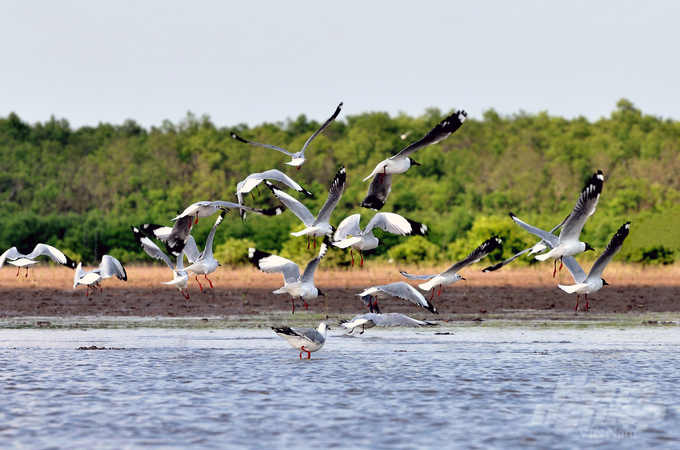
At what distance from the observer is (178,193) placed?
205 ft

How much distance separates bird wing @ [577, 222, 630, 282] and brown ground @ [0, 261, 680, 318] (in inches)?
234

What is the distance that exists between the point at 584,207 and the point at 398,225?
2.51 m

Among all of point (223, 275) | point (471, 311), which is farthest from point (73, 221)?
point (471, 311)

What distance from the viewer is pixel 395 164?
1291 centimetres

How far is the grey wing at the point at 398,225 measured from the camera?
13500 mm

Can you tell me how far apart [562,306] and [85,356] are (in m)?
13.3

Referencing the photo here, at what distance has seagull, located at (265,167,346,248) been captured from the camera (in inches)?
531

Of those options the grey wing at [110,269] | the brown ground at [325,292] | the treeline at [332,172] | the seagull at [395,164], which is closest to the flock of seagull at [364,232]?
the seagull at [395,164]

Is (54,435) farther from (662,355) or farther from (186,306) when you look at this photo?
(186,306)

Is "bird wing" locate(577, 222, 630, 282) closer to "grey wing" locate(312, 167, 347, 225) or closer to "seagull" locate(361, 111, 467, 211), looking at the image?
"seagull" locate(361, 111, 467, 211)

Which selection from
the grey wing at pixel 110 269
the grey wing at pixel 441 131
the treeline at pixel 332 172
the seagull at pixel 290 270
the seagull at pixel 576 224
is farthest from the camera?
the treeline at pixel 332 172

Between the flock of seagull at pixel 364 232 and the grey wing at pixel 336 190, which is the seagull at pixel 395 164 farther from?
the grey wing at pixel 336 190

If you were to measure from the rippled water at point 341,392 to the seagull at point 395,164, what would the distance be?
216cm

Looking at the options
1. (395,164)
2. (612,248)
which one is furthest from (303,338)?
(612,248)
